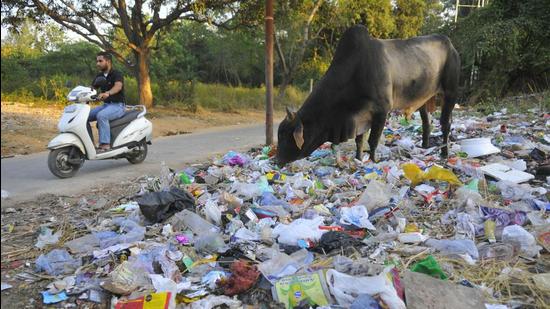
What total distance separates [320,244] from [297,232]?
197 millimetres

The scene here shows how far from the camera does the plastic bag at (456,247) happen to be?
296 cm

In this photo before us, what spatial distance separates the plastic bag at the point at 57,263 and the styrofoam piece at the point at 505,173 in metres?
3.91

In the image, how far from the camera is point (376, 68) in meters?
5.41

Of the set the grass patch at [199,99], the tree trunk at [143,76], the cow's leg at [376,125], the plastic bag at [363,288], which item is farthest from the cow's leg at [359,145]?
the grass patch at [199,99]

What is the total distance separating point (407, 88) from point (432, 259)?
3695 millimetres

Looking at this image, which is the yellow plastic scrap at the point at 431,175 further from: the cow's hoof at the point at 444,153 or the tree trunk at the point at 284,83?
the tree trunk at the point at 284,83

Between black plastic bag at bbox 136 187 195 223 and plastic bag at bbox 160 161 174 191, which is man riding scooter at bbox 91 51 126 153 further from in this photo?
Result: black plastic bag at bbox 136 187 195 223

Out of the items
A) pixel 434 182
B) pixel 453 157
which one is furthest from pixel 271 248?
pixel 453 157

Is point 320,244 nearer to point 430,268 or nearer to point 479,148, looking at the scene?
point 430,268

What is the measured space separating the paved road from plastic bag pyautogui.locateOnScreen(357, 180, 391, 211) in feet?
9.61

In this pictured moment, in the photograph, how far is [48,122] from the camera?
9.43 meters

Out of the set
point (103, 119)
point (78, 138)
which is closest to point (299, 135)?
point (103, 119)

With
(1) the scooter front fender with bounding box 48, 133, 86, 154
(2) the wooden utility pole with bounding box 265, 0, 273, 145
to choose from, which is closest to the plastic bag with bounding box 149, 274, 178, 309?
(1) the scooter front fender with bounding box 48, 133, 86, 154

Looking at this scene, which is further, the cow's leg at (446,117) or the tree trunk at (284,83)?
the tree trunk at (284,83)
